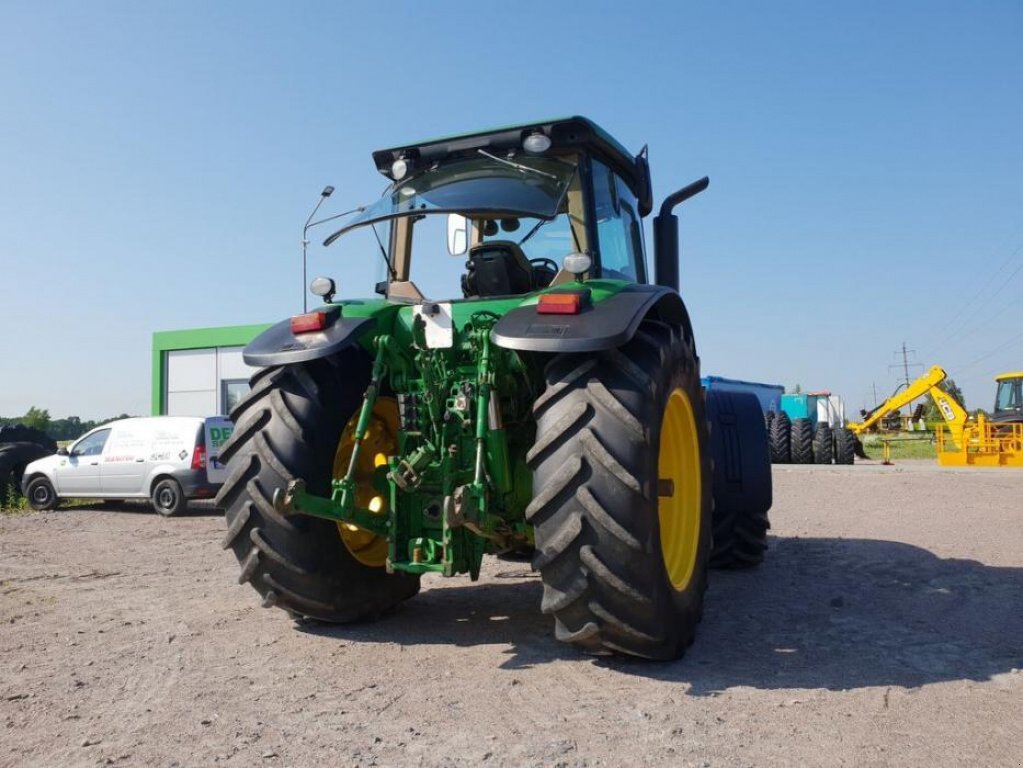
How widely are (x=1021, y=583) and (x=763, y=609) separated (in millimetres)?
2005

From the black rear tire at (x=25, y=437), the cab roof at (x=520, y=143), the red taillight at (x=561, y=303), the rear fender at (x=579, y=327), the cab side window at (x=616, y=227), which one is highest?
the cab roof at (x=520, y=143)

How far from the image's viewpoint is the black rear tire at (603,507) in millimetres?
3365

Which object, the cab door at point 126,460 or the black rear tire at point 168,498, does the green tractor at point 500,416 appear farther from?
the cab door at point 126,460

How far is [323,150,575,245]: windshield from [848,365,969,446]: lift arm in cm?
1921

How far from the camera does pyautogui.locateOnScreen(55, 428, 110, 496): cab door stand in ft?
43.7

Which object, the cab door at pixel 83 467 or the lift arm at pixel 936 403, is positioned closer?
the cab door at pixel 83 467

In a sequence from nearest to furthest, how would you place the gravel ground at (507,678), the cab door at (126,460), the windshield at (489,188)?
1. the gravel ground at (507,678)
2. the windshield at (489,188)
3. the cab door at (126,460)

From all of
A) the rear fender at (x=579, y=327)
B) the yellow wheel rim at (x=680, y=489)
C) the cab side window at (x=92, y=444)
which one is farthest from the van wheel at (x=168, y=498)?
the rear fender at (x=579, y=327)

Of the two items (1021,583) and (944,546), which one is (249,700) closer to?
(1021,583)

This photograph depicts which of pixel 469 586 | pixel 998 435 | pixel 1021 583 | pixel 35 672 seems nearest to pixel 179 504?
pixel 469 586

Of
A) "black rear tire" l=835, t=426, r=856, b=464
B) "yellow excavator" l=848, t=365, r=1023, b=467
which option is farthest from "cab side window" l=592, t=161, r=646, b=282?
"black rear tire" l=835, t=426, r=856, b=464

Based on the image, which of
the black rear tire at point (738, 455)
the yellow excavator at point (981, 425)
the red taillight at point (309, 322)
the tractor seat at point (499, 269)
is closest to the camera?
the red taillight at point (309, 322)

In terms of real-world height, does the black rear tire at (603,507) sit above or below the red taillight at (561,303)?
below

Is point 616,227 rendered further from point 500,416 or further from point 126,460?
point 126,460
